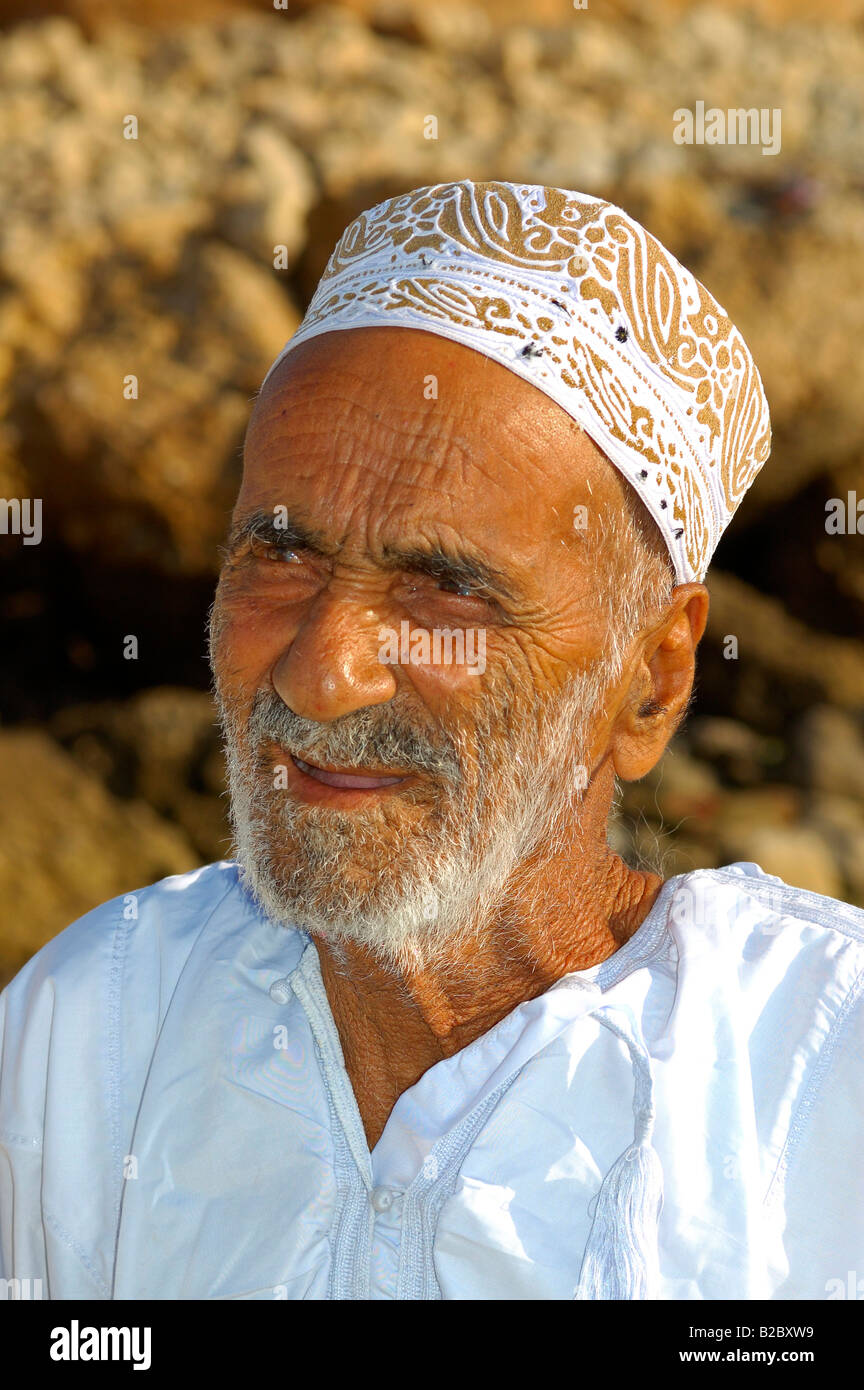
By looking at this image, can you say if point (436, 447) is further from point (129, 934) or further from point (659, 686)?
point (129, 934)

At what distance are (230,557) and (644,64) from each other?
226 inches

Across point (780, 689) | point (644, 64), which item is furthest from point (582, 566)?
point (644, 64)

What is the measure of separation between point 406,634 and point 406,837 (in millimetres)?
287

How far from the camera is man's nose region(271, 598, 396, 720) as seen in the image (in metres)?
1.69

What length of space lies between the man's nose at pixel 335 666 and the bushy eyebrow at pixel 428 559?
8 centimetres

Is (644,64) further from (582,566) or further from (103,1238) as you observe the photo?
(103,1238)

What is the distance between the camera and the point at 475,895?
185 centimetres

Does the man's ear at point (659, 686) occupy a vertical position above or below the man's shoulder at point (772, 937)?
above

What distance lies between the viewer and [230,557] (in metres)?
1.94

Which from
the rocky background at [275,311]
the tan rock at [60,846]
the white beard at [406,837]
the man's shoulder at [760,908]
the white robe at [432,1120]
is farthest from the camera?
the rocky background at [275,311]

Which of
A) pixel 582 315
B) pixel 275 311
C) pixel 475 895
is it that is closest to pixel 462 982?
pixel 475 895

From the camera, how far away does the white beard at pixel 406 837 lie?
177 centimetres

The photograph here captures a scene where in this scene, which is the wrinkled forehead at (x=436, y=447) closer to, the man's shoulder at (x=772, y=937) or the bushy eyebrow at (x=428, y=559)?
the bushy eyebrow at (x=428, y=559)

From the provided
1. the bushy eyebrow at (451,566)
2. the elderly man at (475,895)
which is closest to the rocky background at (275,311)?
the elderly man at (475,895)
